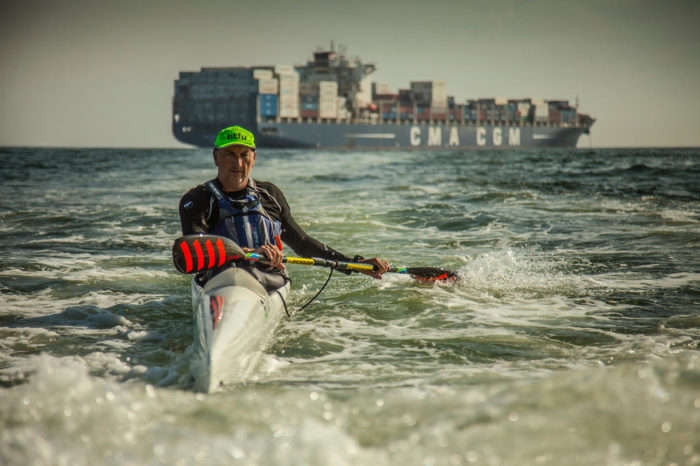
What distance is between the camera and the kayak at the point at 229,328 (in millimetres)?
2984

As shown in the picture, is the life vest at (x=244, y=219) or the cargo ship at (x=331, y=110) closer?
the life vest at (x=244, y=219)

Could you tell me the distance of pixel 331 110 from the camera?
70500mm

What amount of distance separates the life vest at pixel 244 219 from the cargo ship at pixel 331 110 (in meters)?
64.7

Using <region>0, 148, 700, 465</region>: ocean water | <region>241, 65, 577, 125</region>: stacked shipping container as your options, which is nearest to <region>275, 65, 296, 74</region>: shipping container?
<region>241, 65, 577, 125</region>: stacked shipping container

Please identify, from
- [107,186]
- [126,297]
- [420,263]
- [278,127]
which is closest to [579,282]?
[420,263]

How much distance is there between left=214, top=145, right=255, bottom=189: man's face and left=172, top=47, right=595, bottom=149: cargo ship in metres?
64.7

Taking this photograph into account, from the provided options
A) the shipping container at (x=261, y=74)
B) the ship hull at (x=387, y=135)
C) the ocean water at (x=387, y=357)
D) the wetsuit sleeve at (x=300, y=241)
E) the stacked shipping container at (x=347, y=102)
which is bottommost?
the ocean water at (x=387, y=357)

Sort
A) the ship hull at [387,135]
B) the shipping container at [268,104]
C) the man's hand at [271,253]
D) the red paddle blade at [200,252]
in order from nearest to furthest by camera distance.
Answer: the red paddle blade at [200,252] < the man's hand at [271,253] < the shipping container at [268,104] < the ship hull at [387,135]

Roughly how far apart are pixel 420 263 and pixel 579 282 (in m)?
2.00

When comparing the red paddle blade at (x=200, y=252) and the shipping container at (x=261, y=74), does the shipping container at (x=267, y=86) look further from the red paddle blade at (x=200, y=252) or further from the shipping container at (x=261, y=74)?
the red paddle blade at (x=200, y=252)

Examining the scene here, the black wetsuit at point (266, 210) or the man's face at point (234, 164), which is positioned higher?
the man's face at point (234, 164)

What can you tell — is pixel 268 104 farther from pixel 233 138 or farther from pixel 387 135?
pixel 233 138

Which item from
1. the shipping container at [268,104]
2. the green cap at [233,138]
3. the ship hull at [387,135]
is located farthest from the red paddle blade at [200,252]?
the shipping container at [268,104]

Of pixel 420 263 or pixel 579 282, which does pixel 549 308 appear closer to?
pixel 579 282
